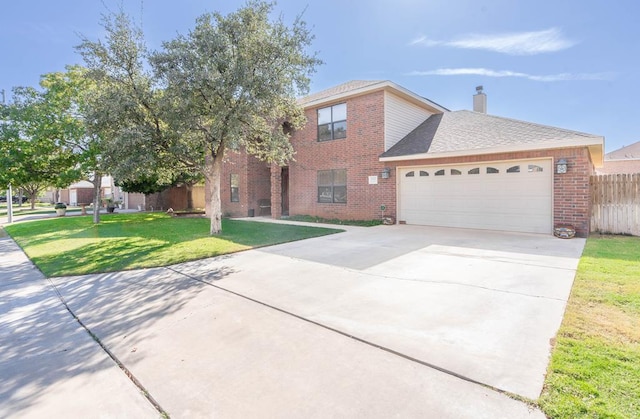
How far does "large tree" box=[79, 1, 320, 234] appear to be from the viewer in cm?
830

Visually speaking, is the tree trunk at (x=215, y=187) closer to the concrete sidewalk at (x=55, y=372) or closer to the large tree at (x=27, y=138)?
the concrete sidewalk at (x=55, y=372)

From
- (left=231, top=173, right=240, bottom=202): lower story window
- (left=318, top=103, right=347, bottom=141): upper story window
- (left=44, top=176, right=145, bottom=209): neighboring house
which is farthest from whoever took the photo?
(left=44, top=176, right=145, bottom=209): neighboring house

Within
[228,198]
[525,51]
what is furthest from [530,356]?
[228,198]

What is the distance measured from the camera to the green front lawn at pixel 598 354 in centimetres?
199

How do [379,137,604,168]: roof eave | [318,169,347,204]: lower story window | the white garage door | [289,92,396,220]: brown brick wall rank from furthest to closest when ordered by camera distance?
1. [318,169,347,204]: lower story window
2. [289,92,396,220]: brown brick wall
3. the white garage door
4. [379,137,604,168]: roof eave

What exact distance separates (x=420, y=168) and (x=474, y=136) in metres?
2.04

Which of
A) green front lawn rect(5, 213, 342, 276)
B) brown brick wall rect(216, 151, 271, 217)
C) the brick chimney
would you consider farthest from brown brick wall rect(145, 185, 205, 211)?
the brick chimney

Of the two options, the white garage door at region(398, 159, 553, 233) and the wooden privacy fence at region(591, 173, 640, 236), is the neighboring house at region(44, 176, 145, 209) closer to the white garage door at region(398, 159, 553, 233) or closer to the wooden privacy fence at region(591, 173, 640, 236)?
the white garage door at region(398, 159, 553, 233)

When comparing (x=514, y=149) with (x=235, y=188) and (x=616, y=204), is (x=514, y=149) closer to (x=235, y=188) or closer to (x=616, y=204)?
(x=616, y=204)

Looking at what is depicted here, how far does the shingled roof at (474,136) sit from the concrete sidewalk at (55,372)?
1013 cm

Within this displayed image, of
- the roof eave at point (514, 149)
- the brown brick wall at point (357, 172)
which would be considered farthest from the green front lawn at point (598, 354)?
the roof eave at point (514, 149)

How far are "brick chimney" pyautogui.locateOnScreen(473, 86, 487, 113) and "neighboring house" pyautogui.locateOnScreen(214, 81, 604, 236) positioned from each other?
0.17 feet

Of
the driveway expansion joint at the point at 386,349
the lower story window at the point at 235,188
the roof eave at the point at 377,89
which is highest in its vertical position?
the roof eave at the point at 377,89

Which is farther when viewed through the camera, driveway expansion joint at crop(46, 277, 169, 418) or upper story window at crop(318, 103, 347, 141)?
upper story window at crop(318, 103, 347, 141)
